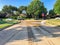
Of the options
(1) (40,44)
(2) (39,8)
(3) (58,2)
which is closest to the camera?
(1) (40,44)

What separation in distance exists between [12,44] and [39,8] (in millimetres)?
72910

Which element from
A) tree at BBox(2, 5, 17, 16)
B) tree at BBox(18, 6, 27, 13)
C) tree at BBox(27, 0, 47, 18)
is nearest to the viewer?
tree at BBox(27, 0, 47, 18)

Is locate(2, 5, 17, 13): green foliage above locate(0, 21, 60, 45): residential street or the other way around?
above

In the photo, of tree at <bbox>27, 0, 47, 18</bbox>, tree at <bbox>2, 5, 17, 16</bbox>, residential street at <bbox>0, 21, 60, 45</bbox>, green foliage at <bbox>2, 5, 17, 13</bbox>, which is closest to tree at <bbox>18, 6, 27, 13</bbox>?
tree at <bbox>2, 5, 17, 16</bbox>

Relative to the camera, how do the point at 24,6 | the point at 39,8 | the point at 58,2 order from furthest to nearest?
the point at 24,6, the point at 39,8, the point at 58,2

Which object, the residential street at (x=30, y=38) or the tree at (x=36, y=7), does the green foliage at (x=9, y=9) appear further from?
the residential street at (x=30, y=38)

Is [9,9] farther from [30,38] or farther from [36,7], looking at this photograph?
[30,38]

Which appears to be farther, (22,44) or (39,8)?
(39,8)

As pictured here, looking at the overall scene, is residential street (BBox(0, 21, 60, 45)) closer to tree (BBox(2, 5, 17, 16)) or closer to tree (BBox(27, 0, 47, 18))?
tree (BBox(27, 0, 47, 18))

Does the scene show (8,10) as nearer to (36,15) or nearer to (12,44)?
(36,15)

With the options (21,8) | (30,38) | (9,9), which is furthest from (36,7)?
(30,38)

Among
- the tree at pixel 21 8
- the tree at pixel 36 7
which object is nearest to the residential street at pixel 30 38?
the tree at pixel 36 7

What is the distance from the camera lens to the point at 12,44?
1159 cm

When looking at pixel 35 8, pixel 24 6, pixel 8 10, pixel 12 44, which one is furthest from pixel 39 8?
pixel 12 44
